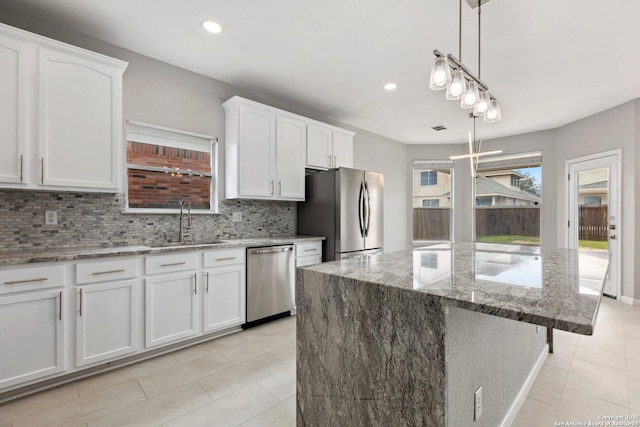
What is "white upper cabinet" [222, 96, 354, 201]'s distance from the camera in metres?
3.42

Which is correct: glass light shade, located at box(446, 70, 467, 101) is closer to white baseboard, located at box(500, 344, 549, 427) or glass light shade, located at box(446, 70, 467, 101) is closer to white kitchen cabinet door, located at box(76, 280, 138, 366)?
white baseboard, located at box(500, 344, 549, 427)

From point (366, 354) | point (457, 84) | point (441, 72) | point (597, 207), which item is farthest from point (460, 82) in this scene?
point (597, 207)

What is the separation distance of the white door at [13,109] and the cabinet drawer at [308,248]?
2.41 m

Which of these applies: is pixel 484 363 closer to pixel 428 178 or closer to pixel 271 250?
pixel 271 250

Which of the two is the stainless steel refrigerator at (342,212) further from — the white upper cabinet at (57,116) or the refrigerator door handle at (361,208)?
the white upper cabinet at (57,116)

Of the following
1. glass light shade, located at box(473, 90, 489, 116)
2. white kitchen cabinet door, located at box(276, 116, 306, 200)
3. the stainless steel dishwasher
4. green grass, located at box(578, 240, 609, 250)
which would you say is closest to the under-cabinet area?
the stainless steel dishwasher

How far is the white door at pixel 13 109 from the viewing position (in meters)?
2.08

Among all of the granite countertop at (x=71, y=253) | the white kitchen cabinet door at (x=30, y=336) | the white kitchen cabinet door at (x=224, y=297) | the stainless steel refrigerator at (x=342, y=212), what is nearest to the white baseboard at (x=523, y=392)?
the stainless steel refrigerator at (x=342, y=212)

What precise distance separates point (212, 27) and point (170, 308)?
232 cm

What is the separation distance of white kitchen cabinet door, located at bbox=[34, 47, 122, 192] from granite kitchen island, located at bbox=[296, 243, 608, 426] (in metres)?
1.98

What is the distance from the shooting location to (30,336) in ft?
6.57

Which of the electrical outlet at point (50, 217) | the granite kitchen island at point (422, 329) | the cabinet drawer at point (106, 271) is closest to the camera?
the granite kitchen island at point (422, 329)

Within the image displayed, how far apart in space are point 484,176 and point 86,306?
21.5ft

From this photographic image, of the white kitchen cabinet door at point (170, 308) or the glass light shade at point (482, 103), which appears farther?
the white kitchen cabinet door at point (170, 308)
